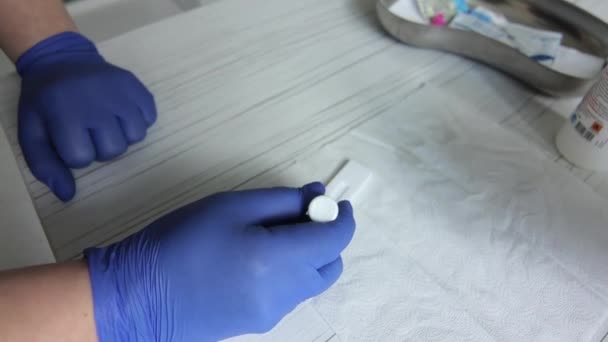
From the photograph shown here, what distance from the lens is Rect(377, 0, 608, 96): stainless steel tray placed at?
706 millimetres

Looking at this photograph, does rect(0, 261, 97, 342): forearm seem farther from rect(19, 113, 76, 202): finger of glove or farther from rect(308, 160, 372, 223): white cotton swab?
rect(308, 160, 372, 223): white cotton swab

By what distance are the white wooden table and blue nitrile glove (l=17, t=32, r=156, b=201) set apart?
0.10 feet

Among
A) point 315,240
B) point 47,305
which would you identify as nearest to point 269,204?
point 315,240

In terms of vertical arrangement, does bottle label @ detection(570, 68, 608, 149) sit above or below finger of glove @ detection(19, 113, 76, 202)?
above

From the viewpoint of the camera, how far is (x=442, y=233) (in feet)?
1.83

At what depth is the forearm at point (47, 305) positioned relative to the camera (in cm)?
38

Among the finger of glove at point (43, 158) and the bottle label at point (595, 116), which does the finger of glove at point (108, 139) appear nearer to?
the finger of glove at point (43, 158)

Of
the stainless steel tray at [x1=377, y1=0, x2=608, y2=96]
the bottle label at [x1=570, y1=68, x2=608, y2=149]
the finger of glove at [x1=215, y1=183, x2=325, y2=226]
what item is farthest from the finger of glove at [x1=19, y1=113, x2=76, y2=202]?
the bottle label at [x1=570, y1=68, x2=608, y2=149]

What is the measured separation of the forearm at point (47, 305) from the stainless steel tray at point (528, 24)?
2.24 ft

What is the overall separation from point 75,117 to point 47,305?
29 centimetres

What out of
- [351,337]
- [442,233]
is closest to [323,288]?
[351,337]

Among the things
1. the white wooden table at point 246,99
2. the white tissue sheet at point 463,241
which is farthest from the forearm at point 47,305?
the white tissue sheet at point 463,241

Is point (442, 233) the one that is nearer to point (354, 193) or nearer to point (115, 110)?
point (354, 193)

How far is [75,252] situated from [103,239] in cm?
4
